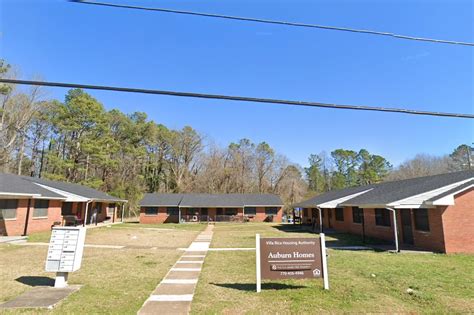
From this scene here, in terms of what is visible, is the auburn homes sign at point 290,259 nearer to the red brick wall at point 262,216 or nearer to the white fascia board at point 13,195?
the white fascia board at point 13,195

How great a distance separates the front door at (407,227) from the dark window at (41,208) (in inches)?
918

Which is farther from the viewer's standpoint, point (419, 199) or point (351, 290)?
point (419, 199)

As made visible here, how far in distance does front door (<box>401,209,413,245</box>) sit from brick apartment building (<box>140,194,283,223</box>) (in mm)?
24716

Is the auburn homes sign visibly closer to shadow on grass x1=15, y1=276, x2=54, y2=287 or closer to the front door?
shadow on grass x1=15, y1=276, x2=54, y2=287

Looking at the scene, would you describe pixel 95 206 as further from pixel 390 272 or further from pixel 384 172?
pixel 384 172

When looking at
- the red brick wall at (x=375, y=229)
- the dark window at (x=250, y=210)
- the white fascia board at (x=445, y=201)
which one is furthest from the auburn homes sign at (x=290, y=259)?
the dark window at (x=250, y=210)

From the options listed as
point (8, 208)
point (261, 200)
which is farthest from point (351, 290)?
point (261, 200)

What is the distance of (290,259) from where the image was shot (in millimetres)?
6996

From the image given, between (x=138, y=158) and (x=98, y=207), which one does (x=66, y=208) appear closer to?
(x=98, y=207)

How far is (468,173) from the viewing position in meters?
16.1

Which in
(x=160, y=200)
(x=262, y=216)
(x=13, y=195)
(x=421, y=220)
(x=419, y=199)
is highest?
(x=160, y=200)

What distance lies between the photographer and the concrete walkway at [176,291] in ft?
18.4

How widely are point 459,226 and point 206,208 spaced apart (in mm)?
30817

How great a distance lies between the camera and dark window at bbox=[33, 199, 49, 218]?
2108cm
